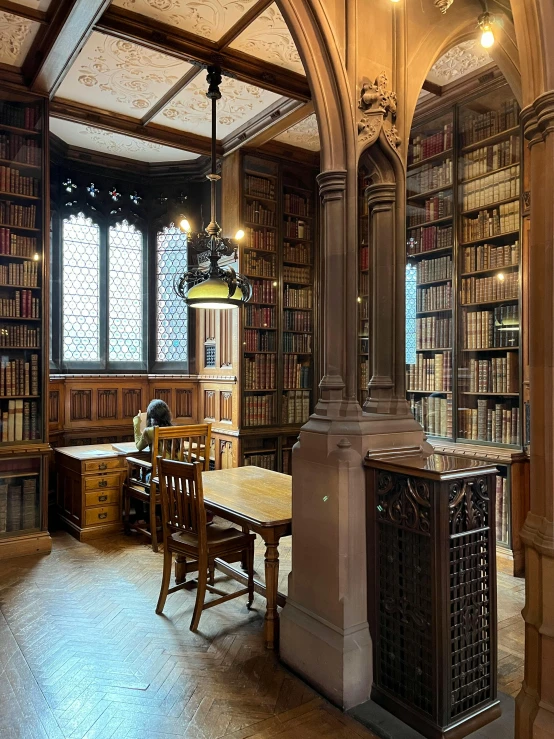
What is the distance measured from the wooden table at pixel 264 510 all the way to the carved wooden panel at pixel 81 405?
2427 millimetres

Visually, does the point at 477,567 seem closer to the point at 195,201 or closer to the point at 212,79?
the point at 212,79

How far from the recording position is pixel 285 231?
622 cm

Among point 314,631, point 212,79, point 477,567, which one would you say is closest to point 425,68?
point 212,79

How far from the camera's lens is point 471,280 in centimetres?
461

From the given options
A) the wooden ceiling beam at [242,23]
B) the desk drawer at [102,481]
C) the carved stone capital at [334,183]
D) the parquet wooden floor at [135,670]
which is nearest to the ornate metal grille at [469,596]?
the parquet wooden floor at [135,670]

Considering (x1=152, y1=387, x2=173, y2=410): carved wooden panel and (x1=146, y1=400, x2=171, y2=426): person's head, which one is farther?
(x1=152, y1=387, x2=173, y2=410): carved wooden panel

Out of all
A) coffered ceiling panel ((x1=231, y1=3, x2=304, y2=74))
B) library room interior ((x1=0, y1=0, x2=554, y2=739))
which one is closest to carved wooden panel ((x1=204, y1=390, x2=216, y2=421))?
library room interior ((x1=0, y1=0, x2=554, y2=739))

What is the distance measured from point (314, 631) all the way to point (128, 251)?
503 cm

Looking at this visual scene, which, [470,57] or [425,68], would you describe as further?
[470,57]

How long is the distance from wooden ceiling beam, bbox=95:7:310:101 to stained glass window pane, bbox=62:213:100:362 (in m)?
2.62

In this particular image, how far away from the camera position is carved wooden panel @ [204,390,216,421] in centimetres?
633

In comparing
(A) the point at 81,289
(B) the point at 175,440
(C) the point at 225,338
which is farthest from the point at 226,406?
(A) the point at 81,289

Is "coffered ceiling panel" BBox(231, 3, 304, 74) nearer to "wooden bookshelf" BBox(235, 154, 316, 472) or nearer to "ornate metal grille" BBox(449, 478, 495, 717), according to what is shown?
"wooden bookshelf" BBox(235, 154, 316, 472)

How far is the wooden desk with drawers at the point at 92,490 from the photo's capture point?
5000 millimetres
